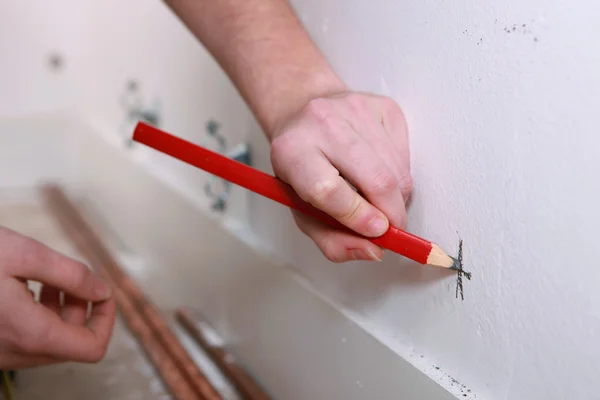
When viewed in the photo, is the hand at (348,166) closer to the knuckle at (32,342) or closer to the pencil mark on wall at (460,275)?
the pencil mark on wall at (460,275)

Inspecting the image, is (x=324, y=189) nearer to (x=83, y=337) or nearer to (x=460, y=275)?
(x=460, y=275)

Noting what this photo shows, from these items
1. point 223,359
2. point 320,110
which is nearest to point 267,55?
point 320,110

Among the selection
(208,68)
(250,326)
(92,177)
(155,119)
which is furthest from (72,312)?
(92,177)

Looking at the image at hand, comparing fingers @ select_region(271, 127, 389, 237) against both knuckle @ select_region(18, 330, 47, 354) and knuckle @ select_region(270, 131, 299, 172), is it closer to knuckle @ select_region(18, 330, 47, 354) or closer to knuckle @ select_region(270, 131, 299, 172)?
knuckle @ select_region(270, 131, 299, 172)

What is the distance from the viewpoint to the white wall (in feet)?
0.94

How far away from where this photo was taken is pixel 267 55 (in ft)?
1.47

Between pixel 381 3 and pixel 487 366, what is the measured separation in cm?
25

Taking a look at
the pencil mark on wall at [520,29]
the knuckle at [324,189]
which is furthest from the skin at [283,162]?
the pencil mark on wall at [520,29]

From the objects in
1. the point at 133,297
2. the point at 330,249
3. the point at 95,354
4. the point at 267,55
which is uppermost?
the point at 267,55

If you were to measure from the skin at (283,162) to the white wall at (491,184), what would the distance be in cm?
3

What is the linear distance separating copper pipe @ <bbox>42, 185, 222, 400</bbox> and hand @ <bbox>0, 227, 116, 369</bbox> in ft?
0.52

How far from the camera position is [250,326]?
65 centimetres

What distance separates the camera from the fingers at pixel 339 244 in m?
0.37

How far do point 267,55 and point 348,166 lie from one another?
0.14 meters
